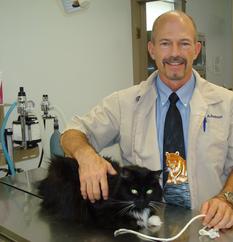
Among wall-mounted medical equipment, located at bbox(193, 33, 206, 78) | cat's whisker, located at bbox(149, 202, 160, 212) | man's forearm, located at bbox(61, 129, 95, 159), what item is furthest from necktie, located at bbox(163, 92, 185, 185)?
wall-mounted medical equipment, located at bbox(193, 33, 206, 78)

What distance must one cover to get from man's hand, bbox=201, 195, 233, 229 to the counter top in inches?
0.9

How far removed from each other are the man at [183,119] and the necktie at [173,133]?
17 millimetres

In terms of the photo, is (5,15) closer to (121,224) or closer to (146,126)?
(146,126)

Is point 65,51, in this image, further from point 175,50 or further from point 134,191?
point 134,191

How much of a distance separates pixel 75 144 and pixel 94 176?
11.8 inches

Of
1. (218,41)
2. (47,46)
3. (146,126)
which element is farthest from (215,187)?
(218,41)

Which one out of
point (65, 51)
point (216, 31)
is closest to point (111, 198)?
point (65, 51)

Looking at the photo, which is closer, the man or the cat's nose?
the cat's nose

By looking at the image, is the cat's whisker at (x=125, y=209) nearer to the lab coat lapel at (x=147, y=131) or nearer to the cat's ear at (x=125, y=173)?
the cat's ear at (x=125, y=173)

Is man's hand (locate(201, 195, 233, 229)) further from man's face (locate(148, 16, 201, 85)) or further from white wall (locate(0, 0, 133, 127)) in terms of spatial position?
white wall (locate(0, 0, 133, 127))

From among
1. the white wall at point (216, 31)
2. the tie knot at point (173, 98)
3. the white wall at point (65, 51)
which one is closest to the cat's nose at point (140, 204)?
the tie knot at point (173, 98)

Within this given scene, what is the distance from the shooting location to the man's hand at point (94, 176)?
106 cm

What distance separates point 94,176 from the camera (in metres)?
1.08

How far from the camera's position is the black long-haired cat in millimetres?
1067
